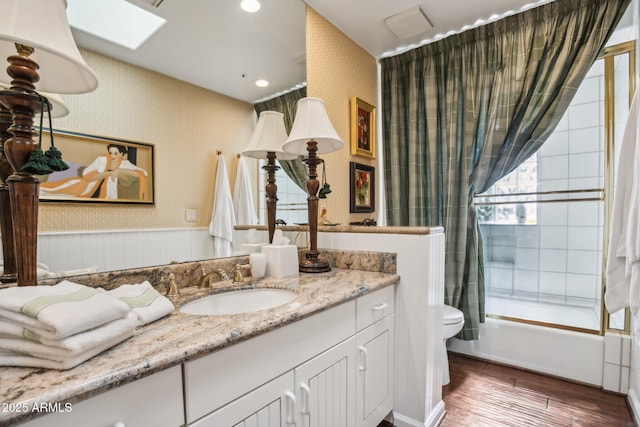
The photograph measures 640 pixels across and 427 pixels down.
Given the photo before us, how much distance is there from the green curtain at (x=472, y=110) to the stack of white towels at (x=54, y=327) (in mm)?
2149

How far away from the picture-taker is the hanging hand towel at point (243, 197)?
1460 mm

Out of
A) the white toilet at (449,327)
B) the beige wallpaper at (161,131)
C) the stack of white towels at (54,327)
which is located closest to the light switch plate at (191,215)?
the beige wallpaper at (161,131)

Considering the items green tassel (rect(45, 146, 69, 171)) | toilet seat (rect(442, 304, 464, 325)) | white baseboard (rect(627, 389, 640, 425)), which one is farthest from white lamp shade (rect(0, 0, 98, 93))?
white baseboard (rect(627, 389, 640, 425))

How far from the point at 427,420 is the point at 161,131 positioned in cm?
182

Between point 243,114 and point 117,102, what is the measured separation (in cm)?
54

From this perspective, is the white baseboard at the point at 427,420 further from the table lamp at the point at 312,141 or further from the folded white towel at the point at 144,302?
the folded white towel at the point at 144,302

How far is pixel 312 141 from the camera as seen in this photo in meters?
1.54

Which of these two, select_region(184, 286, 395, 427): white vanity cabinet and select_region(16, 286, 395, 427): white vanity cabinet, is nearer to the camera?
select_region(16, 286, 395, 427): white vanity cabinet

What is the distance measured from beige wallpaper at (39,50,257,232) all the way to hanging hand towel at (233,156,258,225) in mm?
40

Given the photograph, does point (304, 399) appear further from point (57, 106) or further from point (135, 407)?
point (57, 106)

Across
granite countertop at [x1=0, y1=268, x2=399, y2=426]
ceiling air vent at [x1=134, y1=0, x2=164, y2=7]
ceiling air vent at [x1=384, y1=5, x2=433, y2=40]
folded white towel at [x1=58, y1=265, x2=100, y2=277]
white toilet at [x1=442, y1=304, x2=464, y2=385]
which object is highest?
ceiling air vent at [x1=384, y1=5, x2=433, y2=40]

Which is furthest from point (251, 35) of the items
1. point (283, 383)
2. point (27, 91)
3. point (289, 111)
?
point (283, 383)

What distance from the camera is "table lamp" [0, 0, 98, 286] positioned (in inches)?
26.6

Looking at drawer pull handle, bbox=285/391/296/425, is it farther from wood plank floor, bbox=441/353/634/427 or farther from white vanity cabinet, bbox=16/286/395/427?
wood plank floor, bbox=441/353/634/427
